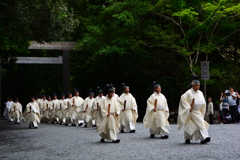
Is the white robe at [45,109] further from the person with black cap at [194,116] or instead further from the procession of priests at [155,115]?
the person with black cap at [194,116]

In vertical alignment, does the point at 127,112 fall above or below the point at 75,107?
below

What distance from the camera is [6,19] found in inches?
627

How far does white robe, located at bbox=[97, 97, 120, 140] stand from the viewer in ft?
40.8

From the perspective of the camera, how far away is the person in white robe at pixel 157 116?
1302 centimetres

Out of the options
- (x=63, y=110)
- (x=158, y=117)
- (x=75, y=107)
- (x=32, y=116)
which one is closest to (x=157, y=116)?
(x=158, y=117)

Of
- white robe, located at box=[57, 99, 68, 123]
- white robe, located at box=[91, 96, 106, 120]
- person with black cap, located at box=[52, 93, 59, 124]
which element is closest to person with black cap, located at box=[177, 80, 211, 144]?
white robe, located at box=[91, 96, 106, 120]

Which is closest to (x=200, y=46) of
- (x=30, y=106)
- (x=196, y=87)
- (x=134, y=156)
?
(x=30, y=106)

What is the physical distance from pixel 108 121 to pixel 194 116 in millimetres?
2709

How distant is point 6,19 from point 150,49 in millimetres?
14419

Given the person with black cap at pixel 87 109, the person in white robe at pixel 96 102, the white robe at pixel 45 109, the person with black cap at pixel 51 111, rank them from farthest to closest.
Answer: the white robe at pixel 45 109
the person with black cap at pixel 51 111
the person with black cap at pixel 87 109
the person in white robe at pixel 96 102

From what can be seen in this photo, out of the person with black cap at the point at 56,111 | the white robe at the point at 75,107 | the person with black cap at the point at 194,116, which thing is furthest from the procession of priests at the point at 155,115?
the person with black cap at the point at 56,111

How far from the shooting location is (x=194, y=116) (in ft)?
36.6

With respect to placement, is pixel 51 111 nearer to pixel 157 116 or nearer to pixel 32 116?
pixel 32 116

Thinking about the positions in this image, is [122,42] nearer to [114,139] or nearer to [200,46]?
[200,46]
